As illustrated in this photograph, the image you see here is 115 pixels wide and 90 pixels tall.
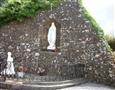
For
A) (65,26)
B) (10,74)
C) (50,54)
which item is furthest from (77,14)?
(10,74)

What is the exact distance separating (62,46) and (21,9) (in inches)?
106

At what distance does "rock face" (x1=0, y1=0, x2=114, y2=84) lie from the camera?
1432cm

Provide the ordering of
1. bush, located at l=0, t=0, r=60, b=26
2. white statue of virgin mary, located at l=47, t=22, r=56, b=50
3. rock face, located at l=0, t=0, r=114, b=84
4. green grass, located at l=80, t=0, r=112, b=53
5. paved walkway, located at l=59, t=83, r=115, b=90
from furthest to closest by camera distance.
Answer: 1. bush, located at l=0, t=0, r=60, b=26
2. white statue of virgin mary, located at l=47, t=22, r=56, b=50
3. green grass, located at l=80, t=0, r=112, b=53
4. rock face, located at l=0, t=0, r=114, b=84
5. paved walkway, located at l=59, t=83, r=115, b=90

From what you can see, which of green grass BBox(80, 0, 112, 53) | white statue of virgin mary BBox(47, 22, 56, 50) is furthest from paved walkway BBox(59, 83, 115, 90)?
white statue of virgin mary BBox(47, 22, 56, 50)

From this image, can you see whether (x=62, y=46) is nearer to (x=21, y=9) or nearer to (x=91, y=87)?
(x=21, y=9)

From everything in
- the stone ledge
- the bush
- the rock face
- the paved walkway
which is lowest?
the paved walkway

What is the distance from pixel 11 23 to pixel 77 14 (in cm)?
322

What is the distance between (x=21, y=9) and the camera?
15539 mm

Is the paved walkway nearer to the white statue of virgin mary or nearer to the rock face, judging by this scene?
the rock face

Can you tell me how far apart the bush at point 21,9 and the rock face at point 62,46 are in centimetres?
30

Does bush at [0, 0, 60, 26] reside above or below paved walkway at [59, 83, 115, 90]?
above

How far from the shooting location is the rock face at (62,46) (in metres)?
14.3

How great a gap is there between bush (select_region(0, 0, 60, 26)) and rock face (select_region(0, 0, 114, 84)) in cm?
30

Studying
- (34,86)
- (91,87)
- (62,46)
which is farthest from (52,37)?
(34,86)
